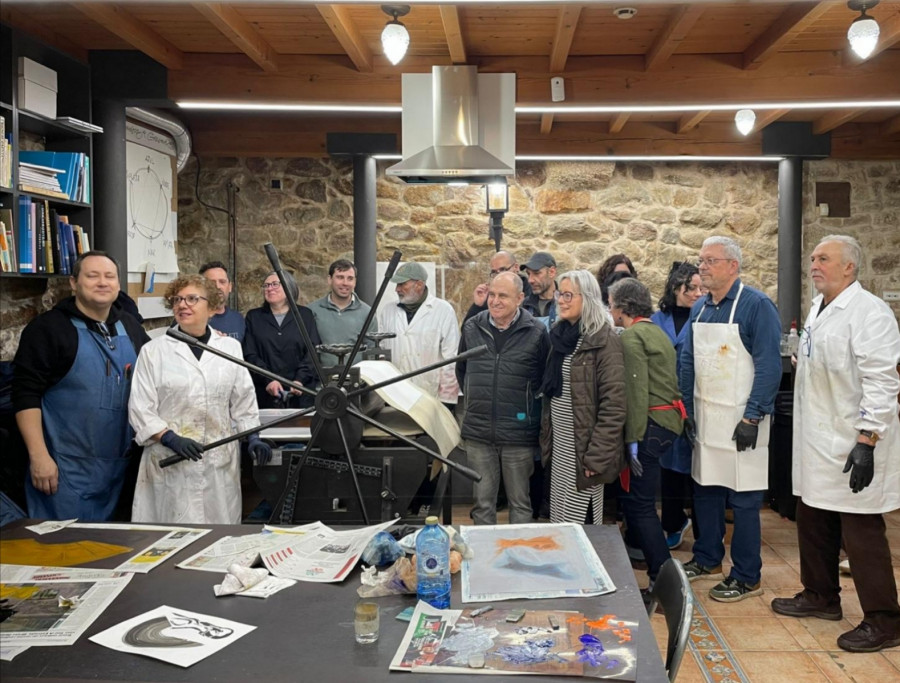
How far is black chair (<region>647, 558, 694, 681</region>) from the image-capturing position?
1647 mm

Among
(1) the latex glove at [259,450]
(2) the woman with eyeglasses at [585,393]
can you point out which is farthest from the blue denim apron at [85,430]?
(2) the woman with eyeglasses at [585,393]

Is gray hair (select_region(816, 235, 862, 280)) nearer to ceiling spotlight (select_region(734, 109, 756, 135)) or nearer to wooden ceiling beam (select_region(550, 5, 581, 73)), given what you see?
wooden ceiling beam (select_region(550, 5, 581, 73))

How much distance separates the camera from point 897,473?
10.0 feet

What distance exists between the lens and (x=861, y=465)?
2.96 metres

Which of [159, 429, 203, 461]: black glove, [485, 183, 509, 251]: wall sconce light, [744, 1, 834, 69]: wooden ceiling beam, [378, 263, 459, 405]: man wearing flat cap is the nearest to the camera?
[159, 429, 203, 461]: black glove

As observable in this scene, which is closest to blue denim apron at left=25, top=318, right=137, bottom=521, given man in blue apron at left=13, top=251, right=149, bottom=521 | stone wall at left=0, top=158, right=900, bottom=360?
man in blue apron at left=13, top=251, right=149, bottom=521

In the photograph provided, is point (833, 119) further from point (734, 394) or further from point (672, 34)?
point (734, 394)

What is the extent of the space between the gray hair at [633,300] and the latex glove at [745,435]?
2.03 feet

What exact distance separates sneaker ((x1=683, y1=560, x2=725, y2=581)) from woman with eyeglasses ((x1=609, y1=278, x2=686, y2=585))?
0.34 metres

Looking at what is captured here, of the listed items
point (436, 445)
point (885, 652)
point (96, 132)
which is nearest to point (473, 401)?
point (436, 445)

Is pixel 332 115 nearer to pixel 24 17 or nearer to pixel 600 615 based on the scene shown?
pixel 24 17

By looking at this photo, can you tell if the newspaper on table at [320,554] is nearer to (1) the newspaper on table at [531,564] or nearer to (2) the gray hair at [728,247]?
(1) the newspaper on table at [531,564]

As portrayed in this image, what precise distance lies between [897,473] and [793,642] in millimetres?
775

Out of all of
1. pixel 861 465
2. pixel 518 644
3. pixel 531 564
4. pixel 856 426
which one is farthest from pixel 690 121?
pixel 518 644
